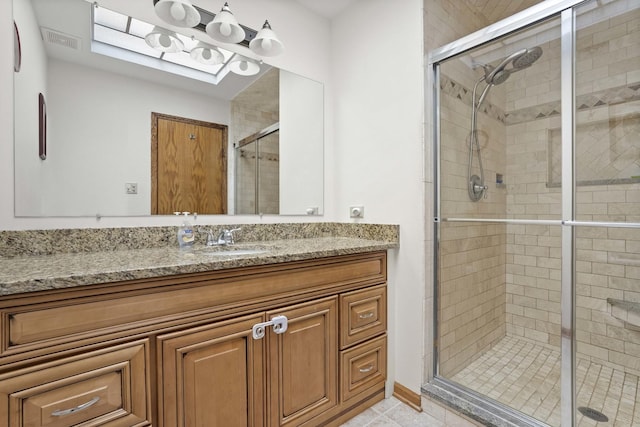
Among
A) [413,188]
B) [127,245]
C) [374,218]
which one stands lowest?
[127,245]

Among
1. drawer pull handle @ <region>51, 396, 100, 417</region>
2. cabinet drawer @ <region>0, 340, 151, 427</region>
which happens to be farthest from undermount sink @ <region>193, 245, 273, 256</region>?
drawer pull handle @ <region>51, 396, 100, 417</region>

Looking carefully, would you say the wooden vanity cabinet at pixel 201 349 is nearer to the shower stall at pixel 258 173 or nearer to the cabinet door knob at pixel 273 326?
the cabinet door knob at pixel 273 326

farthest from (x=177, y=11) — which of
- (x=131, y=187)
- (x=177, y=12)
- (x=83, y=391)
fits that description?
(x=83, y=391)

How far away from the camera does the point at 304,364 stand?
1.32 meters

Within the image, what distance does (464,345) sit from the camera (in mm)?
1831

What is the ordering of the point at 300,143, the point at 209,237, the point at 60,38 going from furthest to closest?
the point at 300,143, the point at 209,237, the point at 60,38

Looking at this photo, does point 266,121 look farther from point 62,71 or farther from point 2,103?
point 2,103

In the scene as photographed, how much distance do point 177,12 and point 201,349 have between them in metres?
1.51

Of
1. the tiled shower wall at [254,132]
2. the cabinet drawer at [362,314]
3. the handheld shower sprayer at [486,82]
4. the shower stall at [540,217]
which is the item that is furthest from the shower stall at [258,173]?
the handheld shower sprayer at [486,82]

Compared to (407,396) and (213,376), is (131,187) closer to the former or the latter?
(213,376)

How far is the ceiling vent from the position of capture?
4.21 feet

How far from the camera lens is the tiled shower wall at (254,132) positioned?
5.88 ft

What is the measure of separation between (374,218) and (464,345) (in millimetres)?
960

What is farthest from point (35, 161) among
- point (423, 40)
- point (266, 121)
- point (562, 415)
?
point (562, 415)
